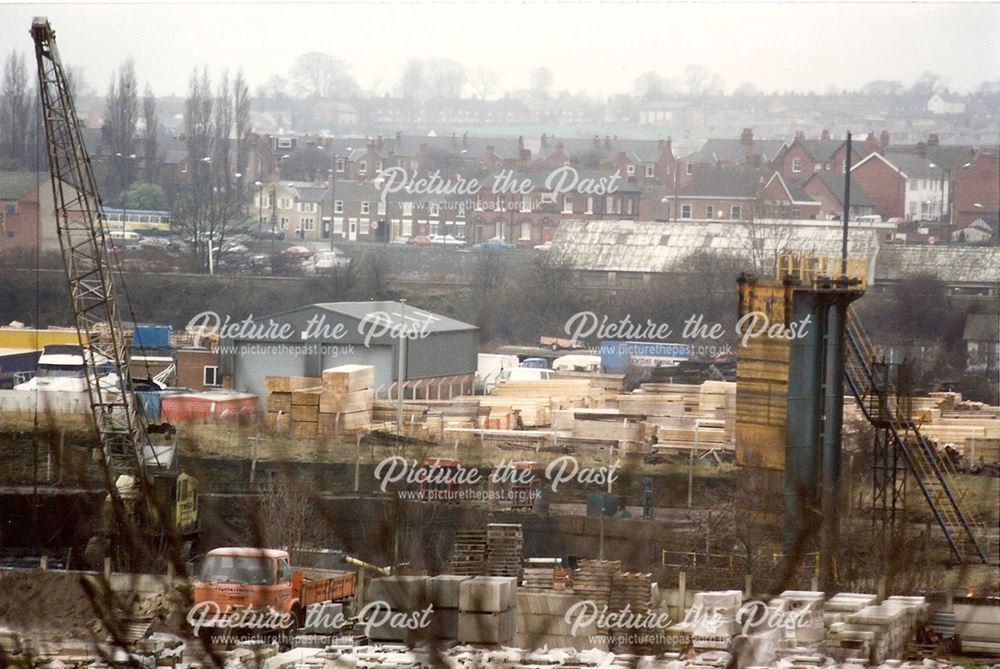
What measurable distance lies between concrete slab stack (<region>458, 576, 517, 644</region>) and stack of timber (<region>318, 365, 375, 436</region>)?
695 centimetres

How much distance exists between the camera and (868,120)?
23484 millimetres

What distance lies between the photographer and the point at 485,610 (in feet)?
20.1

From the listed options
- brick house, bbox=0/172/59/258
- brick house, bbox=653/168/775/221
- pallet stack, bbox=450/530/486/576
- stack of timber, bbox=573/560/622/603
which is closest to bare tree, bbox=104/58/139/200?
brick house, bbox=0/172/59/258

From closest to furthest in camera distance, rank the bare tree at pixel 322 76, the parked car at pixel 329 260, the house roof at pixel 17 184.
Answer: the house roof at pixel 17 184
the parked car at pixel 329 260
the bare tree at pixel 322 76

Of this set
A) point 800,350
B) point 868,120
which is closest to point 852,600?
point 800,350

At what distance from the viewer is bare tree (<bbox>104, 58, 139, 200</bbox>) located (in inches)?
849

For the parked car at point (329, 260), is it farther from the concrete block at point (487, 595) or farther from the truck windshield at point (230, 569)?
the concrete block at point (487, 595)

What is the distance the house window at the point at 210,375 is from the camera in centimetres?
1494

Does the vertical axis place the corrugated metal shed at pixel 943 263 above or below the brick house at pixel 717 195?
below

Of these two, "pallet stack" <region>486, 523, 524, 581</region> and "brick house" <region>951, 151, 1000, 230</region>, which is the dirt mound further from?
"brick house" <region>951, 151, 1000, 230</region>

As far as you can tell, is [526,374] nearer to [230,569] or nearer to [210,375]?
[210,375]

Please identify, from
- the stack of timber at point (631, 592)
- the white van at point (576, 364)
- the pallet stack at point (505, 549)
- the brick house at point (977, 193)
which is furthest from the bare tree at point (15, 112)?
the stack of timber at point (631, 592)

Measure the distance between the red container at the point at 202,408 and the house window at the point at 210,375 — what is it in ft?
3.86

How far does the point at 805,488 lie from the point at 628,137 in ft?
47.7
